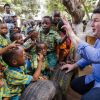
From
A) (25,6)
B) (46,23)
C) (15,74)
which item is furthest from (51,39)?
(25,6)

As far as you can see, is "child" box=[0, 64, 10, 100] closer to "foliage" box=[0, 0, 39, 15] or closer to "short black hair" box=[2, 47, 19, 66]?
"short black hair" box=[2, 47, 19, 66]

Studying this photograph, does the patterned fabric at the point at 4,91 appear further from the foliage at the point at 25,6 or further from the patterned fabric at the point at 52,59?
Answer: the foliage at the point at 25,6

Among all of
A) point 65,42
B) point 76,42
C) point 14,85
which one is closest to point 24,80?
point 14,85

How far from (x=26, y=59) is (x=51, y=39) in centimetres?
86

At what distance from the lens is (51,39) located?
4.60 m

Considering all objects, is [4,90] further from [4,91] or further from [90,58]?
[90,58]

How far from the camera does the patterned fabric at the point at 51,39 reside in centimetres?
459

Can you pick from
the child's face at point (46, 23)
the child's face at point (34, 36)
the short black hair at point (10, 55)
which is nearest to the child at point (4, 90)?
the short black hair at point (10, 55)

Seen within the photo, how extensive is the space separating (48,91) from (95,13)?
3.46 ft

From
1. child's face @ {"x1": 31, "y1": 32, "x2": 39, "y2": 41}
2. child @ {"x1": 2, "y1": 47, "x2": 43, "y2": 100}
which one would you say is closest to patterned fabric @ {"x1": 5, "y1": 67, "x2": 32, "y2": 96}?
child @ {"x1": 2, "y1": 47, "x2": 43, "y2": 100}

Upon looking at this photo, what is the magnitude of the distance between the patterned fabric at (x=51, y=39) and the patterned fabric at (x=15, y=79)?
1.79 m

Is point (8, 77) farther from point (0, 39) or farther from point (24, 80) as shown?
point (0, 39)

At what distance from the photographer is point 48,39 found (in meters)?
4.59

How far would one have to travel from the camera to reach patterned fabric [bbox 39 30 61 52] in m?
4.59
